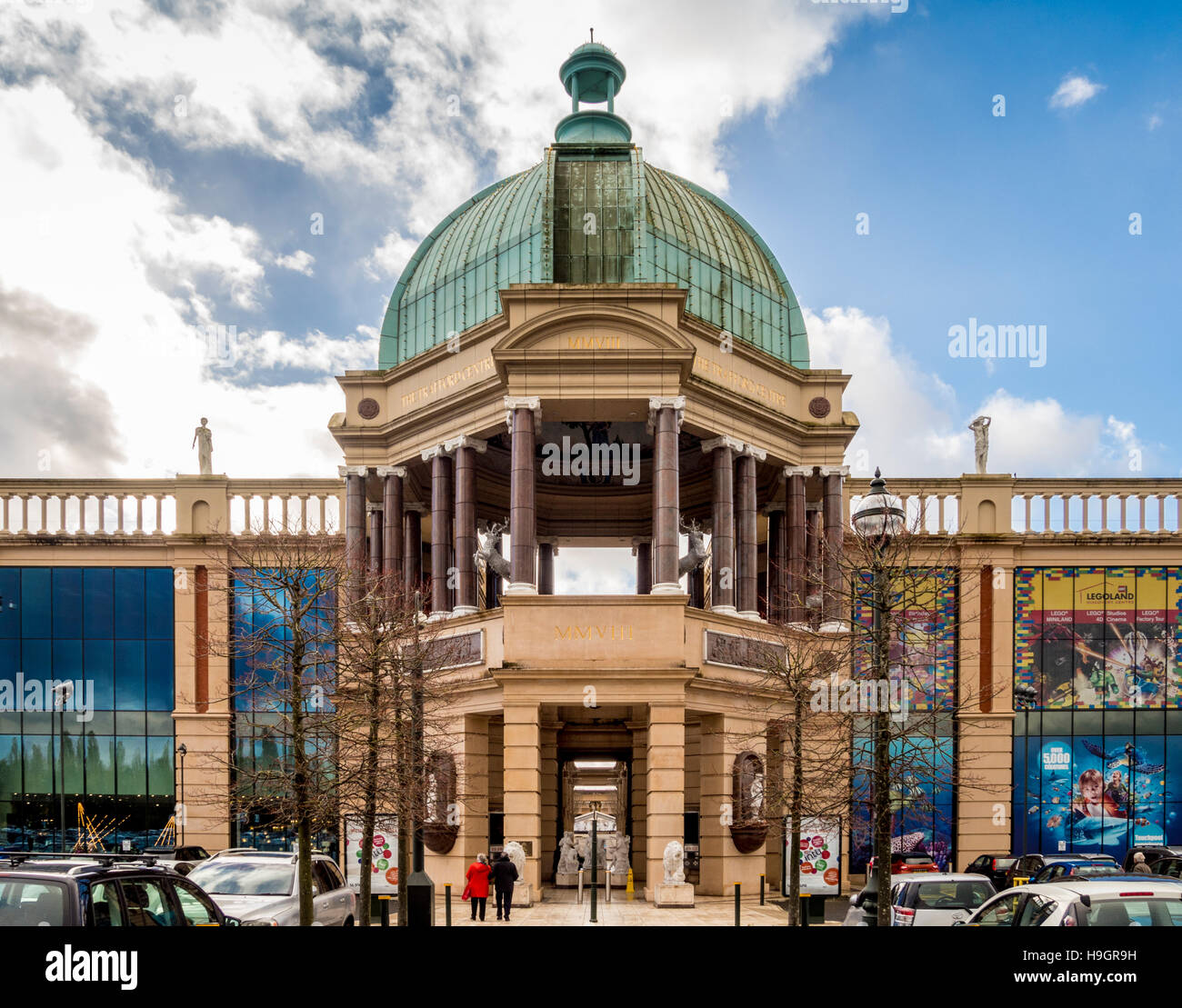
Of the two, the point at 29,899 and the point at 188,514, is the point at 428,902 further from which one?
the point at 188,514

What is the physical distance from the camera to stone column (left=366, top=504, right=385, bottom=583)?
3697 cm

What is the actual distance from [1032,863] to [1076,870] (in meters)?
4.96

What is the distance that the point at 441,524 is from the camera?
33844 mm

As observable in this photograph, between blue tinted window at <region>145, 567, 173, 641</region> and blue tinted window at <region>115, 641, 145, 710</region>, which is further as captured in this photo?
blue tinted window at <region>145, 567, 173, 641</region>

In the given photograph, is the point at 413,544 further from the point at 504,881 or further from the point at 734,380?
the point at 504,881

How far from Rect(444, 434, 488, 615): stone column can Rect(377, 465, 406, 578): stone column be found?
3.17 metres

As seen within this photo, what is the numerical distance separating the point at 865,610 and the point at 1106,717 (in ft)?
31.1

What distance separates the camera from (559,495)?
42.0m

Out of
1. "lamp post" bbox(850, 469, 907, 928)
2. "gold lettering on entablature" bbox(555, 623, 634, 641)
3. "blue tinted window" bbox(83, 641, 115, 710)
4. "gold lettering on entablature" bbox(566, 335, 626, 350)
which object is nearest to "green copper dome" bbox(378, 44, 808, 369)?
"gold lettering on entablature" bbox(566, 335, 626, 350)

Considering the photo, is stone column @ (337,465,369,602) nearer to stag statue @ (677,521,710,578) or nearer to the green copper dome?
the green copper dome

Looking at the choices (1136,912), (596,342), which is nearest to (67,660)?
(596,342)

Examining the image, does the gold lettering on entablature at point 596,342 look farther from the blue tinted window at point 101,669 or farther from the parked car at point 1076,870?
the blue tinted window at point 101,669

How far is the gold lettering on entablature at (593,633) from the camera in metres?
28.6
